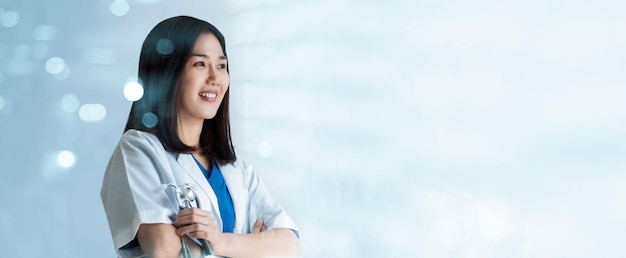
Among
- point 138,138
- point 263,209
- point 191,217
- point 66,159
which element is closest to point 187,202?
point 191,217

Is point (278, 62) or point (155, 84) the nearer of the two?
point (155, 84)

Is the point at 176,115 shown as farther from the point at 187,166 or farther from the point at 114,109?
the point at 114,109

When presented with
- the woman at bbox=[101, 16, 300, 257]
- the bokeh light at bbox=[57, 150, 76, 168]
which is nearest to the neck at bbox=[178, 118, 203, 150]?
the woman at bbox=[101, 16, 300, 257]

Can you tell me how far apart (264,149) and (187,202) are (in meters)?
1.04

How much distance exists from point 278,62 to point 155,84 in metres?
1.02

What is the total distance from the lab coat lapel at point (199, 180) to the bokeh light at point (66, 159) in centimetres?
85

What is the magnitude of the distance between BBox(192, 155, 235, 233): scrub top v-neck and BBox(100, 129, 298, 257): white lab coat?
10mm

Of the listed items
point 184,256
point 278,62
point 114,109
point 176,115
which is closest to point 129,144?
point 176,115

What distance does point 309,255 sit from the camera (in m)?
2.21

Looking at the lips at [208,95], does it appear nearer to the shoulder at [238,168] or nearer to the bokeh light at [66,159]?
Result: the shoulder at [238,168]

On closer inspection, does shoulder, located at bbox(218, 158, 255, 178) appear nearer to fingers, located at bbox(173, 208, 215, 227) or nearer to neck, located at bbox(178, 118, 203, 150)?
neck, located at bbox(178, 118, 203, 150)

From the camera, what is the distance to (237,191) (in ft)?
4.70

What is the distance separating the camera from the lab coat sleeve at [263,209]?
144cm

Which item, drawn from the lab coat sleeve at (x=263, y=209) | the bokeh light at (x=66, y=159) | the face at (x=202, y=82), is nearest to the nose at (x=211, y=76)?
the face at (x=202, y=82)
